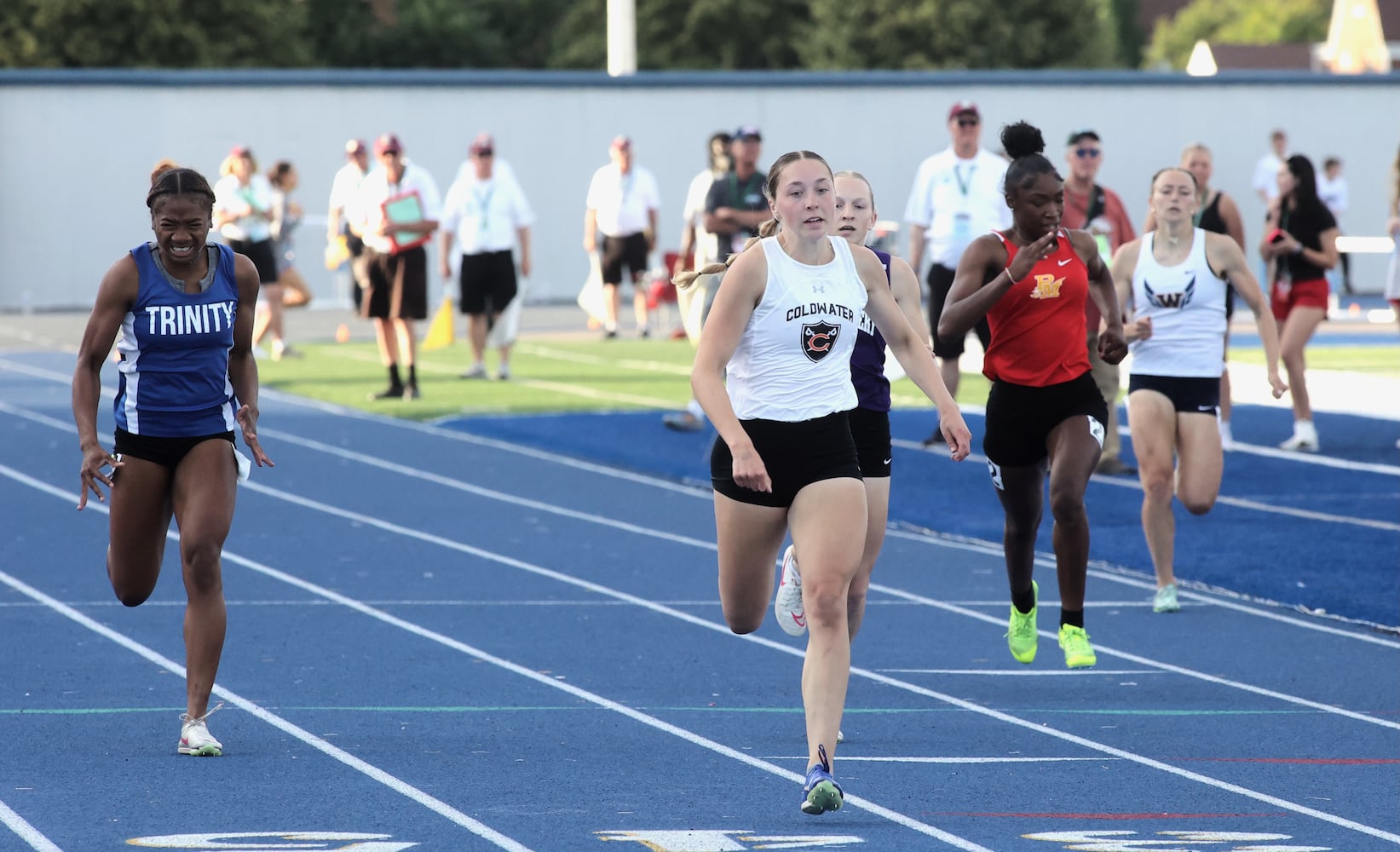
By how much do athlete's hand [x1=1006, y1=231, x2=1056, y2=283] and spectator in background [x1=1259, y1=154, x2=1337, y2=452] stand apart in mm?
7395

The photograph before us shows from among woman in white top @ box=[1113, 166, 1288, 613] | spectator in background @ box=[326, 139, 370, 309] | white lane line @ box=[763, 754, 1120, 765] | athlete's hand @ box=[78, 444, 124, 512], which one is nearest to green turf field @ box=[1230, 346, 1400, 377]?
spectator in background @ box=[326, 139, 370, 309]

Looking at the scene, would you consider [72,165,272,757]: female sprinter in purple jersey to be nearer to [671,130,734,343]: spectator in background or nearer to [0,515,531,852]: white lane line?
[0,515,531,852]: white lane line

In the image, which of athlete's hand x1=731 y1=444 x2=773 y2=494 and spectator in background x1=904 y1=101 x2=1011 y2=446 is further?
spectator in background x1=904 y1=101 x2=1011 y2=446

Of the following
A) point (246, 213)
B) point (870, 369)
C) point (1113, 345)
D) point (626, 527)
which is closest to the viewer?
point (870, 369)

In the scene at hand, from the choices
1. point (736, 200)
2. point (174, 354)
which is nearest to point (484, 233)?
point (736, 200)

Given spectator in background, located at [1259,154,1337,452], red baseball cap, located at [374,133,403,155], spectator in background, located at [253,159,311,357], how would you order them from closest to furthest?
spectator in background, located at [1259,154,1337,452] → red baseball cap, located at [374,133,403,155] → spectator in background, located at [253,159,311,357]

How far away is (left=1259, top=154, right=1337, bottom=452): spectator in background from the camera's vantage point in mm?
15023

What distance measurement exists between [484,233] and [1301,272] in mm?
→ 7124

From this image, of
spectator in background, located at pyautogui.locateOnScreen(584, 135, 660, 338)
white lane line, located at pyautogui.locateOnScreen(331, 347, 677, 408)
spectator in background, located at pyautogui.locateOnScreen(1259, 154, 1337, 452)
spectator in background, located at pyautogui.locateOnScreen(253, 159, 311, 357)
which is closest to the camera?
spectator in background, located at pyautogui.locateOnScreen(1259, 154, 1337, 452)

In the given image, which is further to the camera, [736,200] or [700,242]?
[700,242]

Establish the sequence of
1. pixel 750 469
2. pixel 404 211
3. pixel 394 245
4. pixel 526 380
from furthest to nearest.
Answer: pixel 526 380 < pixel 394 245 < pixel 404 211 < pixel 750 469

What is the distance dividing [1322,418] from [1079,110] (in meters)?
15.9

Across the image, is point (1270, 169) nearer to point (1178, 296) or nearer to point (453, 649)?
point (1178, 296)

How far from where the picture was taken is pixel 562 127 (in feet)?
106
